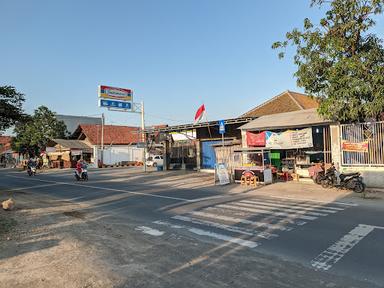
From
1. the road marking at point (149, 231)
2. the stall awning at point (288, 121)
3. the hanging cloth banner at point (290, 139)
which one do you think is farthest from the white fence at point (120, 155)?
the road marking at point (149, 231)

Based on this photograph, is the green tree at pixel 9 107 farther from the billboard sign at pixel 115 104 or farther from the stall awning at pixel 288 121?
the billboard sign at pixel 115 104

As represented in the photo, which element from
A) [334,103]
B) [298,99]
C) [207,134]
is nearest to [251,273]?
[334,103]

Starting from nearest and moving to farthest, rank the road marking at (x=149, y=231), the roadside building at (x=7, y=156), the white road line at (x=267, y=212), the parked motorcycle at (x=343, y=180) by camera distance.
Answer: the road marking at (x=149, y=231) → the white road line at (x=267, y=212) → the parked motorcycle at (x=343, y=180) → the roadside building at (x=7, y=156)

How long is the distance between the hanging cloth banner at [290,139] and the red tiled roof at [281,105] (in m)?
11.1

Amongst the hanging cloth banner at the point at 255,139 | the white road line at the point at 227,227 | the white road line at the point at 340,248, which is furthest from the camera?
the hanging cloth banner at the point at 255,139

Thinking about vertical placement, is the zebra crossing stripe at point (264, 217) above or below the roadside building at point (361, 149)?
below

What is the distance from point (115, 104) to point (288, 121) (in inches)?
791

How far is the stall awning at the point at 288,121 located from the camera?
18109 mm

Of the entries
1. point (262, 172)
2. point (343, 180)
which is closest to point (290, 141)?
point (262, 172)

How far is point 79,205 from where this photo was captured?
12781 millimetres

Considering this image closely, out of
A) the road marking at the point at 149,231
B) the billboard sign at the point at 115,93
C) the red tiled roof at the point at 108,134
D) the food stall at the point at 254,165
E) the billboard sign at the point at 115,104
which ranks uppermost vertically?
the billboard sign at the point at 115,93

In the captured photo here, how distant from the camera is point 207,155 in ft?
95.0

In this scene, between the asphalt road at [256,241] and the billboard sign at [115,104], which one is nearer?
the asphalt road at [256,241]

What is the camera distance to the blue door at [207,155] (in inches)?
1115
